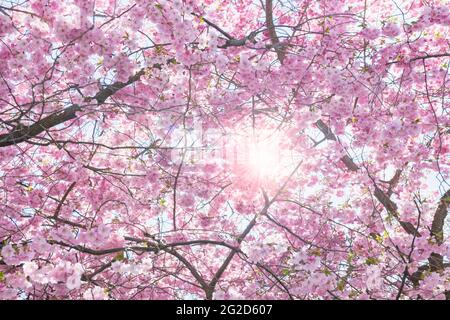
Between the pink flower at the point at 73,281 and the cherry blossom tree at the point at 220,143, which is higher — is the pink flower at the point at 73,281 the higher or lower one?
the lower one

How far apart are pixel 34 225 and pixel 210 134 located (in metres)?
2.91

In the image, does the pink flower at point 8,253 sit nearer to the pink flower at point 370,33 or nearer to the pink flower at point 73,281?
the pink flower at point 73,281

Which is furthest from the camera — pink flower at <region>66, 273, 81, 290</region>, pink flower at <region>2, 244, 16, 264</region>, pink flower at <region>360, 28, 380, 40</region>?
pink flower at <region>360, 28, 380, 40</region>

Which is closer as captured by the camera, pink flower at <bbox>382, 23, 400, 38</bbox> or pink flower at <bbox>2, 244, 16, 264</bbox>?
pink flower at <bbox>2, 244, 16, 264</bbox>

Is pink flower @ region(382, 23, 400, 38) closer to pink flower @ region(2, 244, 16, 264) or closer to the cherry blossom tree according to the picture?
the cherry blossom tree

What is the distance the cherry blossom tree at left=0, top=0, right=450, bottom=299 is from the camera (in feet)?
17.8

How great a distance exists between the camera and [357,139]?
7340 mm

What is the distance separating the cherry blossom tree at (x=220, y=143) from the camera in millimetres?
5438

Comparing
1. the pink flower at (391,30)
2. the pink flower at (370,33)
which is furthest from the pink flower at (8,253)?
the pink flower at (391,30)

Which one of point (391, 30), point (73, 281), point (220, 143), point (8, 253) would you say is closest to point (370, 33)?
point (391, 30)

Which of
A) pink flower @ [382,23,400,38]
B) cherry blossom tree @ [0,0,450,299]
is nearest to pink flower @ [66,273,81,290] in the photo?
cherry blossom tree @ [0,0,450,299]

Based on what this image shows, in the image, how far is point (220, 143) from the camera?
24.9ft

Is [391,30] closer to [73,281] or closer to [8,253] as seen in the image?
[73,281]
